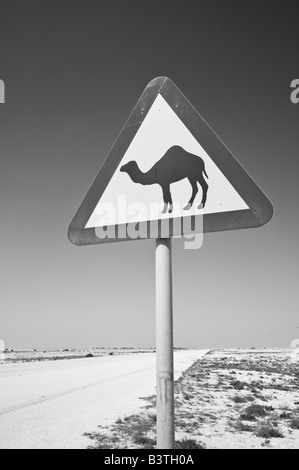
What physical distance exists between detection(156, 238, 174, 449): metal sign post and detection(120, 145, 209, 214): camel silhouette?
16.9 inches

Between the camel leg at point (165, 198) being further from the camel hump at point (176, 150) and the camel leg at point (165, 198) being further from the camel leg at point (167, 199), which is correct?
the camel hump at point (176, 150)

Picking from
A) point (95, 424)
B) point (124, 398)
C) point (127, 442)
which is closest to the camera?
point (127, 442)

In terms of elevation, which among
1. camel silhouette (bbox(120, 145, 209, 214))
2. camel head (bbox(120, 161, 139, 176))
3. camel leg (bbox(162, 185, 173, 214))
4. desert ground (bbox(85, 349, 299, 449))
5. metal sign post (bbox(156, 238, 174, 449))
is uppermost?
camel head (bbox(120, 161, 139, 176))

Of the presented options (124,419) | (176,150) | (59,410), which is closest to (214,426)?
(124,419)

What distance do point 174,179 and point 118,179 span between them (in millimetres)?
365

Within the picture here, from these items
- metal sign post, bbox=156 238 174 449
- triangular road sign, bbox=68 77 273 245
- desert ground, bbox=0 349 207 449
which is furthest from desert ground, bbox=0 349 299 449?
triangular road sign, bbox=68 77 273 245

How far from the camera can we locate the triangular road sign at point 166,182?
1.72m

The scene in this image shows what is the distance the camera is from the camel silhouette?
5.82ft

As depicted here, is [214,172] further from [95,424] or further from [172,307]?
[95,424]

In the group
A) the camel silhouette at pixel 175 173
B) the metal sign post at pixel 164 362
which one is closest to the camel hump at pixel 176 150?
the camel silhouette at pixel 175 173

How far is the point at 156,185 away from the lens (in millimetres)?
1845

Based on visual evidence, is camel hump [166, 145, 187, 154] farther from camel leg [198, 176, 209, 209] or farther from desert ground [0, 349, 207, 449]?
desert ground [0, 349, 207, 449]

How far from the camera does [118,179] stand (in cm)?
200
